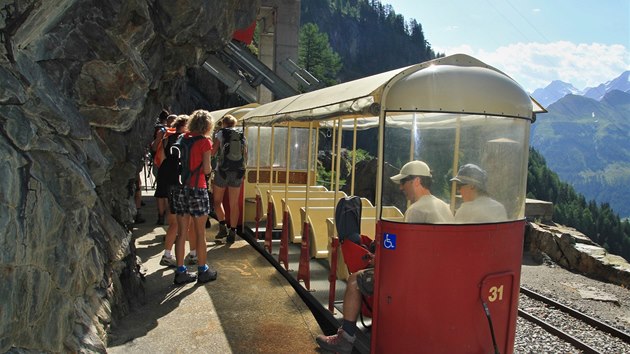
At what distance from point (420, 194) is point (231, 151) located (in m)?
4.81

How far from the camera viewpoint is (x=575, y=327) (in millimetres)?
8719

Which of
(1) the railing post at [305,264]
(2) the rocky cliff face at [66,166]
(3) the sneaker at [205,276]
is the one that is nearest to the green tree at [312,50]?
(1) the railing post at [305,264]

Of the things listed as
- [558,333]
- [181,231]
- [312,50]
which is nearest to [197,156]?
→ [181,231]

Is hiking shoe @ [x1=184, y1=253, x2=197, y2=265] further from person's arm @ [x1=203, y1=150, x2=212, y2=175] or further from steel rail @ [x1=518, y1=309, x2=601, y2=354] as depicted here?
steel rail @ [x1=518, y1=309, x2=601, y2=354]

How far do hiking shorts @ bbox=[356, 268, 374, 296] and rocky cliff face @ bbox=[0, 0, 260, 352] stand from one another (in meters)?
2.19

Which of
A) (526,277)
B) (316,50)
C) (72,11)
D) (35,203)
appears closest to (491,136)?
(35,203)

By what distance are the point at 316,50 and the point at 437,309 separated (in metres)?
64.3

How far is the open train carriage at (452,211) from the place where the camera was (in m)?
4.02

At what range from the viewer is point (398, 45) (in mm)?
140750

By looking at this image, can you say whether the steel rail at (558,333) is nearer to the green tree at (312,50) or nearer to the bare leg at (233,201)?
the bare leg at (233,201)

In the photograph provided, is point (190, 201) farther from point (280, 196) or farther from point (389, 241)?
point (280, 196)

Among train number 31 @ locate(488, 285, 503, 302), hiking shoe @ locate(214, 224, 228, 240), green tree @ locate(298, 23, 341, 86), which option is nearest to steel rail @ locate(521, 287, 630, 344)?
train number 31 @ locate(488, 285, 503, 302)

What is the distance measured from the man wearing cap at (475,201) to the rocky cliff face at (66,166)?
3.03m

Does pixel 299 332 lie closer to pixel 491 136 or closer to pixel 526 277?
pixel 491 136
